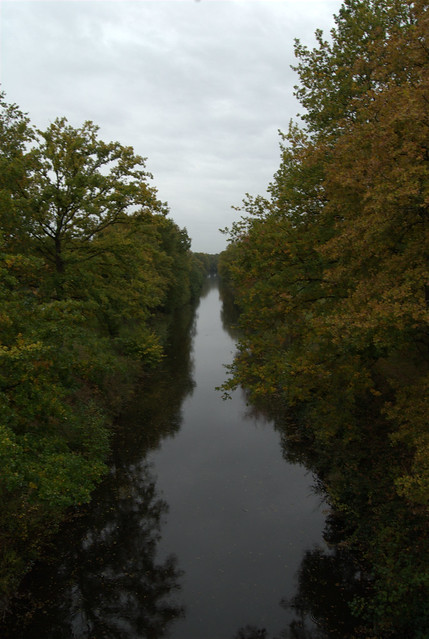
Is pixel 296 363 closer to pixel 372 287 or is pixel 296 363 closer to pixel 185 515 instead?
pixel 372 287

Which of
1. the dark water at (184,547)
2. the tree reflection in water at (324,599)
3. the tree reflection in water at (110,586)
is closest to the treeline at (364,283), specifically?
the tree reflection in water at (324,599)

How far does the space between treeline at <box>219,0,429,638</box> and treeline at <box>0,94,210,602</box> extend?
452 centimetres

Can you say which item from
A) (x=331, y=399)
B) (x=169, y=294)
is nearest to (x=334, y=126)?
(x=331, y=399)

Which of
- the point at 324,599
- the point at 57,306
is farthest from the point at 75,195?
the point at 324,599

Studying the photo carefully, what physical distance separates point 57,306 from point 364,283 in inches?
273

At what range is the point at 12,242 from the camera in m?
13.7

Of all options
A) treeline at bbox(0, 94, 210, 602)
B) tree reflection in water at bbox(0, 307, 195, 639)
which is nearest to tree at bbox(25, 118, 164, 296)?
treeline at bbox(0, 94, 210, 602)

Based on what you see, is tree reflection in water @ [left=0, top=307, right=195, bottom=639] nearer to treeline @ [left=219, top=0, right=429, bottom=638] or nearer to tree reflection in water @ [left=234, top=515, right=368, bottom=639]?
tree reflection in water @ [left=234, top=515, right=368, bottom=639]

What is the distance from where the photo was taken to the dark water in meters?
9.21

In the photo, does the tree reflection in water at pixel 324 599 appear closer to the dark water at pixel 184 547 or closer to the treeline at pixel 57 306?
the dark water at pixel 184 547

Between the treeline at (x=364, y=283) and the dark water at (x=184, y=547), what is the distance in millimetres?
1751

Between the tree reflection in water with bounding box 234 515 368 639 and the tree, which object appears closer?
the tree reflection in water with bounding box 234 515 368 639

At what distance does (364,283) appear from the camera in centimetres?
957

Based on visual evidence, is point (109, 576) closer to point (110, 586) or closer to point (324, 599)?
point (110, 586)
